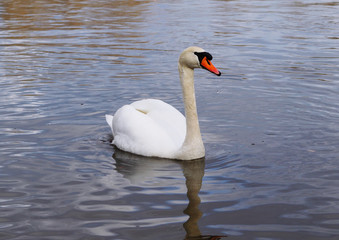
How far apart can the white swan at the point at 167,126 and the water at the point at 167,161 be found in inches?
7.7

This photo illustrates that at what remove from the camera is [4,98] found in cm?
1195

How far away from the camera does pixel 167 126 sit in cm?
877

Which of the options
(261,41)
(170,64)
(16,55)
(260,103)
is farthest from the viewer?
(261,41)

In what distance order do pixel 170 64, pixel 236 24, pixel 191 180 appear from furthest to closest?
1. pixel 236 24
2. pixel 170 64
3. pixel 191 180

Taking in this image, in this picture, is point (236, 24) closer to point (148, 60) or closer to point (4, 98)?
point (148, 60)

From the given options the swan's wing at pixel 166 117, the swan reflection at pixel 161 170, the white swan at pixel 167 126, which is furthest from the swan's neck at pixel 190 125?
the swan's wing at pixel 166 117

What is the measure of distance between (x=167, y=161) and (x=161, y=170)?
40 centimetres

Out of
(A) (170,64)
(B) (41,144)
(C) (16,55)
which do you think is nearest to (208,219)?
(B) (41,144)

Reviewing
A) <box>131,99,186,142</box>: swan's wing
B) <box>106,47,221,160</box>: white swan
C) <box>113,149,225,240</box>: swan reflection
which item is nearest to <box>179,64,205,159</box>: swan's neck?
<box>106,47,221,160</box>: white swan

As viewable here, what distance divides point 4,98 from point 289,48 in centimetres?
918

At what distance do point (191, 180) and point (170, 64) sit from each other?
27.8 feet

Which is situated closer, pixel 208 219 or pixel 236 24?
pixel 208 219

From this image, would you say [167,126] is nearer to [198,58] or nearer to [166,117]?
[166,117]

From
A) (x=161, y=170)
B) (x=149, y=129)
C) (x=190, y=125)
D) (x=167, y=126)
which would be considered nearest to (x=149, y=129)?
(x=149, y=129)
